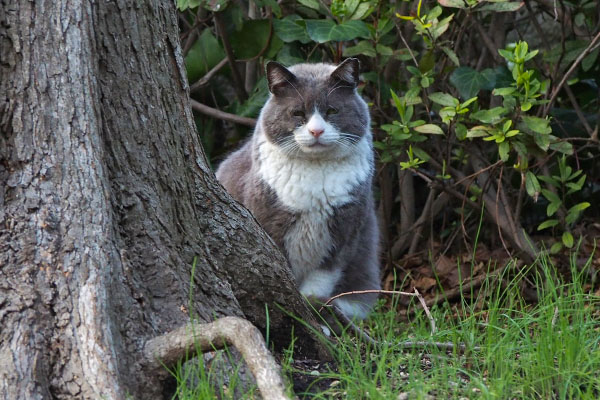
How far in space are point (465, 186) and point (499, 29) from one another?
0.98 meters

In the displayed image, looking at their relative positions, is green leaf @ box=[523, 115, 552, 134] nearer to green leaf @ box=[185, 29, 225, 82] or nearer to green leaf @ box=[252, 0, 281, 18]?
green leaf @ box=[252, 0, 281, 18]

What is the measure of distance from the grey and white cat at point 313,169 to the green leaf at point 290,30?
61 centimetres

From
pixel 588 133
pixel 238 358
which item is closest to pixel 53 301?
pixel 238 358

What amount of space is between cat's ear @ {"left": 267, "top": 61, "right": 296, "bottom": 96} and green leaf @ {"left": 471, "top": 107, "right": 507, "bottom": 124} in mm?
996

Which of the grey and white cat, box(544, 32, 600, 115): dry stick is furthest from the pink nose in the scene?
box(544, 32, 600, 115): dry stick

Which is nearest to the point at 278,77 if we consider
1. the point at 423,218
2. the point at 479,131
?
the point at 479,131

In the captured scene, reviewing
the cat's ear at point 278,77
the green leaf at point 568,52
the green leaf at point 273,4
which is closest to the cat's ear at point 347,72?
the cat's ear at point 278,77

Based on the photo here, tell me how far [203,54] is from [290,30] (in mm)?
839

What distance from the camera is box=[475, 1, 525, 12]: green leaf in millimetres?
3836

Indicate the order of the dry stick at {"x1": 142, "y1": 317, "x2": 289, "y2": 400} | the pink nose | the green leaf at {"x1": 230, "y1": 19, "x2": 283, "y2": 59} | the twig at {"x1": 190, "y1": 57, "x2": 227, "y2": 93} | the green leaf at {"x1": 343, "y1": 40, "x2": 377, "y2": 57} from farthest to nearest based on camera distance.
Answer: the twig at {"x1": 190, "y1": 57, "x2": 227, "y2": 93} → the green leaf at {"x1": 230, "y1": 19, "x2": 283, "y2": 59} → the green leaf at {"x1": 343, "y1": 40, "x2": 377, "y2": 57} → the pink nose → the dry stick at {"x1": 142, "y1": 317, "x2": 289, "y2": 400}

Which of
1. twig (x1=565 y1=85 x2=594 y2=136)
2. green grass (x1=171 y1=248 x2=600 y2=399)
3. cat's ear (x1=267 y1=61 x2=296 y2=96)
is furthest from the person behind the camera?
twig (x1=565 y1=85 x2=594 y2=136)

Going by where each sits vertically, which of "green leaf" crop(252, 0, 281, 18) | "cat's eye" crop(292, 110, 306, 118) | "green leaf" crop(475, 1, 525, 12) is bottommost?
"cat's eye" crop(292, 110, 306, 118)

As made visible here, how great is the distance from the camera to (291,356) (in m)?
2.47

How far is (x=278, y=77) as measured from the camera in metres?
3.67
